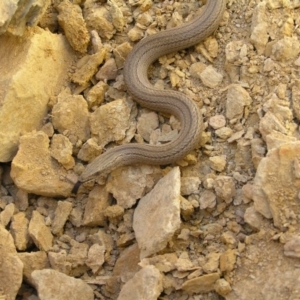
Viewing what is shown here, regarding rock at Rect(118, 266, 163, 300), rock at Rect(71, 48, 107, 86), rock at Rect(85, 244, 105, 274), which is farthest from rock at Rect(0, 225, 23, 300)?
rock at Rect(71, 48, 107, 86)

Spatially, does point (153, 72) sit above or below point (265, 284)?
above

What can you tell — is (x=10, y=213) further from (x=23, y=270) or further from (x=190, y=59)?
(x=190, y=59)

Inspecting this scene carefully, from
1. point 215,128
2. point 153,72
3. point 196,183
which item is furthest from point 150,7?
point 196,183

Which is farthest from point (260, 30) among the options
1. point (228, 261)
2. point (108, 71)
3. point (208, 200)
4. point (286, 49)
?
point (228, 261)

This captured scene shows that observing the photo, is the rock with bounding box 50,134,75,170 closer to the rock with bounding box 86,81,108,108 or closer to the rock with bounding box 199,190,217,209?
the rock with bounding box 86,81,108,108

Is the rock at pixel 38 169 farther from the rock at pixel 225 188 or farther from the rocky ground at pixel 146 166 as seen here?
the rock at pixel 225 188

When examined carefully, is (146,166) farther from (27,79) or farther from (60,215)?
(27,79)
